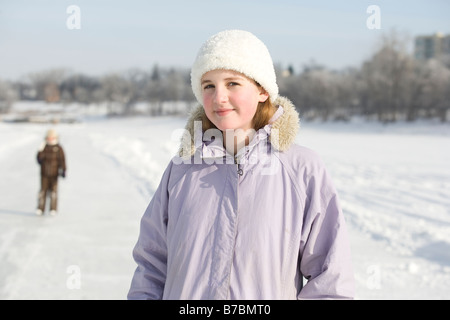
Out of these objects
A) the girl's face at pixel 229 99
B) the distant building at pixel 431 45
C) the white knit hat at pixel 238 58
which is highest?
the distant building at pixel 431 45

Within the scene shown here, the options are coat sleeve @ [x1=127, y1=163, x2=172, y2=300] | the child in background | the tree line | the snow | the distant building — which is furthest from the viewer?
the distant building

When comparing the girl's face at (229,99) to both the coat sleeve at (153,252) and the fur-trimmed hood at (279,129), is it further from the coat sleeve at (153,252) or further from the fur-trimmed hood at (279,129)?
the coat sleeve at (153,252)

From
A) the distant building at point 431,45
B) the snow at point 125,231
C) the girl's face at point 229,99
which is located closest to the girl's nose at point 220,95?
the girl's face at point 229,99

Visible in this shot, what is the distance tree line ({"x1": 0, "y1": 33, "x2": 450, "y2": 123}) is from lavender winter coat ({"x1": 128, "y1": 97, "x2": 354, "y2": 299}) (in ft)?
53.3

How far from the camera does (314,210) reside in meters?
1.39

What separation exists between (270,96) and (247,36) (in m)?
0.22

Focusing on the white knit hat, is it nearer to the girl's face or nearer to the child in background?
the girl's face

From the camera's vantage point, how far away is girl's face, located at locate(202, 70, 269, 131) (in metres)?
1.45

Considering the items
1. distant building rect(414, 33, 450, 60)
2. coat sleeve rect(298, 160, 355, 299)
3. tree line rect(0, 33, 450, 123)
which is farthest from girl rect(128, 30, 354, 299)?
distant building rect(414, 33, 450, 60)

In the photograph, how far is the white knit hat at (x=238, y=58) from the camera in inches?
57.4

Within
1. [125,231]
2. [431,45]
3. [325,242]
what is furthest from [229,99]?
[431,45]

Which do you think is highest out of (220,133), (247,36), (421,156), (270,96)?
(247,36)

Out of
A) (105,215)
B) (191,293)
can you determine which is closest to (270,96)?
(191,293)

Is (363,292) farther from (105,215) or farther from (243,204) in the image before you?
(105,215)
